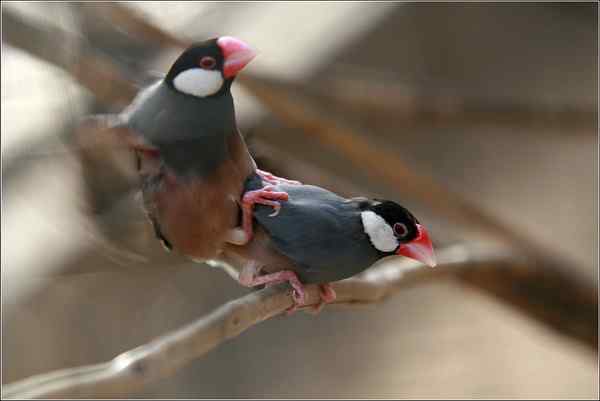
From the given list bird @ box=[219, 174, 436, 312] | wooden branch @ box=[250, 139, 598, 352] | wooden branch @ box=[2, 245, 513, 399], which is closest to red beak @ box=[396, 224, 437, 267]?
bird @ box=[219, 174, 436, 312]

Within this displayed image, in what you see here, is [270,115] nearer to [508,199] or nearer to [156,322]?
[156,322]

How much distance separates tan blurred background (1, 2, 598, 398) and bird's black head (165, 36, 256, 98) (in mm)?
989

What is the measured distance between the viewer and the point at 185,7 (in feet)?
3.85

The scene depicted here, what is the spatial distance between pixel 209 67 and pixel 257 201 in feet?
0.27

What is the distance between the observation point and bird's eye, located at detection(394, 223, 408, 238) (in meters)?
0.50

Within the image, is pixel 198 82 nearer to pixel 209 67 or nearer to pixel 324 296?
pixel 209 67

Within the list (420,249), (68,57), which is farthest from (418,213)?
(420,249)

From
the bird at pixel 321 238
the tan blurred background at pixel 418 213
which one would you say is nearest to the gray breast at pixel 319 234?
the bird at pixel 321 238

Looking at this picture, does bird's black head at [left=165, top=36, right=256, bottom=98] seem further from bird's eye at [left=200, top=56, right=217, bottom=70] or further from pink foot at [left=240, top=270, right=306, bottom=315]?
pink foot at [left=240, top=270, right=306, bottom=315]

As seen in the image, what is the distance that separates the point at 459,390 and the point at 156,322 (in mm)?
819

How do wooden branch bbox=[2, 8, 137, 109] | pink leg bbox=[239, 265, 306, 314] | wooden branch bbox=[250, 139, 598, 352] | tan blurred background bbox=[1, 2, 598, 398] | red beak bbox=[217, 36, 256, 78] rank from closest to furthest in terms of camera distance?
1. red beak bbox=[217, 36, 256, 78]
2. pink leg bbox=[239, 265, 306, 314]
3. wooden branch bbox=[2, 8, 137, 109]
4. wooden branch bbox=[250, 139, 598, 352]
5. tan blurred background bbox=[1, 2, 598, 398]

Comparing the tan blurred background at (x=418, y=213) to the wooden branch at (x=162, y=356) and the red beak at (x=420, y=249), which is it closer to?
the wooden branch at (x=162, y=356)

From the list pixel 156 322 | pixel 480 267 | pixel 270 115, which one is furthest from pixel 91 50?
pixel 156 322

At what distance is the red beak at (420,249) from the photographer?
19.6 inches
